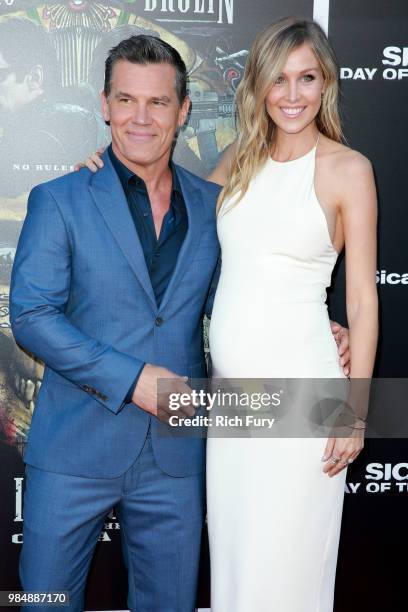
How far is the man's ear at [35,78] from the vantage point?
2811mm

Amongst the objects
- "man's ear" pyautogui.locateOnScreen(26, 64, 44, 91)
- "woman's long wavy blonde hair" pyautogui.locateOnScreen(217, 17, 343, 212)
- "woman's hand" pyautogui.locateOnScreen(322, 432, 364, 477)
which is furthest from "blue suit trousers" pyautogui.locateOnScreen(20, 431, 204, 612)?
"man's ear" pyautogui.locateOnScreen(26, 64, 44, 91)

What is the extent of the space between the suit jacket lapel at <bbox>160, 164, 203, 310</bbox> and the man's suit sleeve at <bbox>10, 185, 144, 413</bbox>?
0.78 feet

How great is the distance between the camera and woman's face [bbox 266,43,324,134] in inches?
84.2

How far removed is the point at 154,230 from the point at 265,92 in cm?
51

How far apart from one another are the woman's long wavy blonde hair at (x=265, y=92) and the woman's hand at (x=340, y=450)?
74 centimetres

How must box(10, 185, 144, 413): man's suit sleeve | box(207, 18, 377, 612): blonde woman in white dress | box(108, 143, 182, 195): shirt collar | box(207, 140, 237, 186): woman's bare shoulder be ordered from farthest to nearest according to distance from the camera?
box(207, 140, 237, 186): woman's bare shoulder
box(108, 143, 182, 195): shirt collar
box(207, 18, 377, 612): blonde woman in white dress
box(10, 185, 144, 413): man's suit sleeve

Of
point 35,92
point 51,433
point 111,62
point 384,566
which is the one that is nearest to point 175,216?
point 111,62

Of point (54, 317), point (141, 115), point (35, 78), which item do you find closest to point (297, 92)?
point (141, 115)

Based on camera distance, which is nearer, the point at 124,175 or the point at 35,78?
the point at 124,175

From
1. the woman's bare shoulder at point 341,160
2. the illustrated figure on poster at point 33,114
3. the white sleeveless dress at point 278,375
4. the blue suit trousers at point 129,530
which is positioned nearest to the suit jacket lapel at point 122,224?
the white sleeveless dress at point 278,375

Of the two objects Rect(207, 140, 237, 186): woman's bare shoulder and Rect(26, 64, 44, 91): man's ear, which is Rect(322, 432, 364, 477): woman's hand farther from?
Rect(26, 64, 44, 91): man's ear

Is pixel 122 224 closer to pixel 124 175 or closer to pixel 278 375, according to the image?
pixel 124 175

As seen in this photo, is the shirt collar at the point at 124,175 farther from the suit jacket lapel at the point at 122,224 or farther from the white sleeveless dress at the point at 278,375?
the white sleeveless dress at the point at 278,375

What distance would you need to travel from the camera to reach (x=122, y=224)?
2104mm
